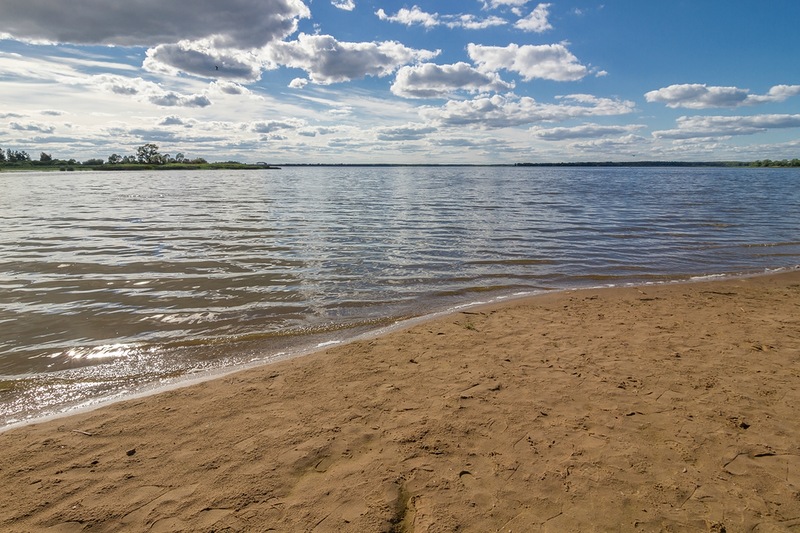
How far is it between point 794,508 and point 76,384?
828 centimetres

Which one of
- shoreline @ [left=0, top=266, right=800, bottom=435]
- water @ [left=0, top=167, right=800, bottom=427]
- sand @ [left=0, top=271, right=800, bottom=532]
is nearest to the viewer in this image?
sand @ [left=0, top=271, right=800, bottom=532]

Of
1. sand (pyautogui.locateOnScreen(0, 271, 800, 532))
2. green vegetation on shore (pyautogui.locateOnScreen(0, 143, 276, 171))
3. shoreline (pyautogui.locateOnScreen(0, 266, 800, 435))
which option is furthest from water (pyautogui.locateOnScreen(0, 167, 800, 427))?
green vegetation on shore (pyautogui.locateOnScreen(0, 143, 276, 171))

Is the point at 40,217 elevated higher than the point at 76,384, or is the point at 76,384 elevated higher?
the point at 40,217

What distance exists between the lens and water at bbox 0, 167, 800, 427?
A: 6.88 meters

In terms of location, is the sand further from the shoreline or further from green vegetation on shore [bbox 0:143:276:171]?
green vegetation on shore [bbox 0:143:276:171]

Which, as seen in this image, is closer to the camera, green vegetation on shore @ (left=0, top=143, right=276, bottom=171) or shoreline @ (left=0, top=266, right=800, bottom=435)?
shoreline @ (left=0, top=266, right=800, bottom=435)

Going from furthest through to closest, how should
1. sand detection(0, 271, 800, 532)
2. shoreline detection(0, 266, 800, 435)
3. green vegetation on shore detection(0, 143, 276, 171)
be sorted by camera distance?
green vegetation on shore detection(0, 143, 276, 171)
shoreline detection(0, 266, 800, 435)
sand detection(0, 271, 800, 532)

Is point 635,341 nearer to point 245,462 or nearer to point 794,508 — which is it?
point 794,508

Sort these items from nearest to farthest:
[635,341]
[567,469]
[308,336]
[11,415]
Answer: [567,469] → [11,415] → [635,341] → [308,336]

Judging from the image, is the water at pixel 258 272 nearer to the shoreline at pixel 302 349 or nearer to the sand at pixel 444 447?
the shoreline at pixel 302 349

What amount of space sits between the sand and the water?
1536mm

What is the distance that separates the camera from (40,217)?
22.5 m

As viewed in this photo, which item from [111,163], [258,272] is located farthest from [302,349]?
[111,163]

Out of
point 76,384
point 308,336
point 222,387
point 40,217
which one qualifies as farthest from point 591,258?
point 40,217
